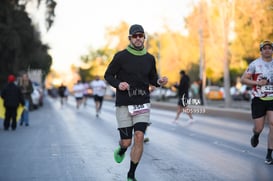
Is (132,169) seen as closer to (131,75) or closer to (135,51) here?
(131,75)

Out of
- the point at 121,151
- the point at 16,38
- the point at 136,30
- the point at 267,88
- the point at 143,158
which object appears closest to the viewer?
the point at 136,30

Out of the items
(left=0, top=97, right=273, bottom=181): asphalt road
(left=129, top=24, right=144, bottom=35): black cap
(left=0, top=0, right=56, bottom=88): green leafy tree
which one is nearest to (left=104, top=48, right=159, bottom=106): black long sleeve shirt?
(left=129, top=24, right=144, bottom=35): black cap

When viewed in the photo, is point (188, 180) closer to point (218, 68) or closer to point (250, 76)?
point (250, 76)

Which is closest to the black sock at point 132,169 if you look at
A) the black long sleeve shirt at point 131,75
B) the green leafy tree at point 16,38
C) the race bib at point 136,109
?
the race bib at point 136,109

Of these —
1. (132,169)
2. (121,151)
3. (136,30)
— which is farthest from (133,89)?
(132,169)

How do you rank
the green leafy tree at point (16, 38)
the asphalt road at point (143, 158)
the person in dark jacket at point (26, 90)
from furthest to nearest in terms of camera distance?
the green leafy tree at point (16, 38)
the person in dark jacket at point (26, 90)
the asphalt road at point (143, 158)

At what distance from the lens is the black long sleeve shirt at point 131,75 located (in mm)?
6664

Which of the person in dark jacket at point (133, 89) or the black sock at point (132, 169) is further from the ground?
the person in dark jacket at point (133, 89)

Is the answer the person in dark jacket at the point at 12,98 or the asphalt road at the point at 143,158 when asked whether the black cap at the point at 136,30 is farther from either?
the person in dark jacket at the point at 12,98

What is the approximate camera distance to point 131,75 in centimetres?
669

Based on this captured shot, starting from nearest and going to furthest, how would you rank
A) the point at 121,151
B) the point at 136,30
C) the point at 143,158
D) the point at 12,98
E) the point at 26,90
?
the point at 136,30, the point at 121,151, the point at 143,158, the point at 12,98, the point at 26,90

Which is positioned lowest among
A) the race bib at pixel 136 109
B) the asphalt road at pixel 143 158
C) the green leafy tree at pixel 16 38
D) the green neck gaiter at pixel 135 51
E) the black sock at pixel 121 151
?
the asphalt road at pixel 143 158

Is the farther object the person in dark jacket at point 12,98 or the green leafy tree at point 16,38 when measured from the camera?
the green leafy tree at point 16,38

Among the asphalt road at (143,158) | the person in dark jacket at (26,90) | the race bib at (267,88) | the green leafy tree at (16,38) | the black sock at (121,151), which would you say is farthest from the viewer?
the green leafy tree at (16,38)
